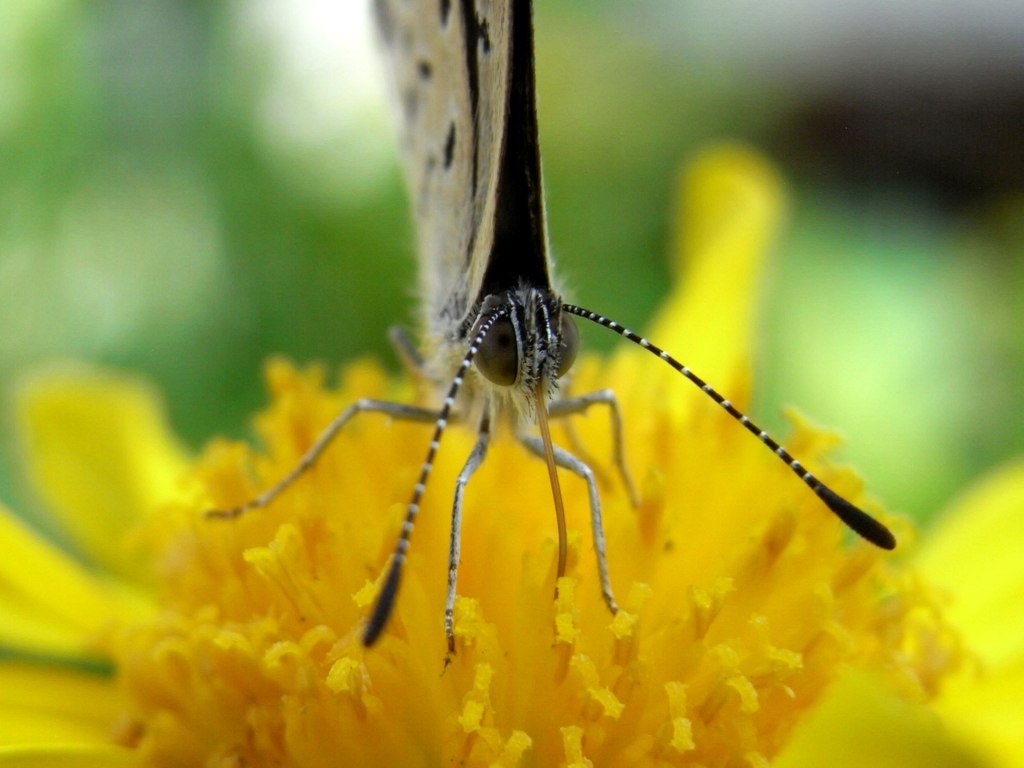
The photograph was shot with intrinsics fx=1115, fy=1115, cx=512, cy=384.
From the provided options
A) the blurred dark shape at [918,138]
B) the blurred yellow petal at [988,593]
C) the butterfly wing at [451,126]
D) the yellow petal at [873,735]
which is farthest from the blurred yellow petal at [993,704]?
the blurred dark shape at [918,138]

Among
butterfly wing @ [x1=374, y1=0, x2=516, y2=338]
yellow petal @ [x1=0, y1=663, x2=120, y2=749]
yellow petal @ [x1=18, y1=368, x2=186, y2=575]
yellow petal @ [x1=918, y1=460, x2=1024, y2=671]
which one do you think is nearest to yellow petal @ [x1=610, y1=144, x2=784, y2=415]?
yellow petal @ [x1=918, y1=460, x2=1024, y2=671]

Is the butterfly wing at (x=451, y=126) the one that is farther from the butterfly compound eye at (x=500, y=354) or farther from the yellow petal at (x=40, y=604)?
the yellow petal at (x=40, y=604)

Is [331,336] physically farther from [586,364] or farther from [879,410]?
[879,410]

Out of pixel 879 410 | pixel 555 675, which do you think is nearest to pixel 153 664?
pixel 555 675

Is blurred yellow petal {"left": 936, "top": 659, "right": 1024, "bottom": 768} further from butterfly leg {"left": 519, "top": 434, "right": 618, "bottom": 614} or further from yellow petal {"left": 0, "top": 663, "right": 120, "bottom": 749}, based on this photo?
yellow petal {"left": 0, "top": 663, "right": 120, "bottom": 749}

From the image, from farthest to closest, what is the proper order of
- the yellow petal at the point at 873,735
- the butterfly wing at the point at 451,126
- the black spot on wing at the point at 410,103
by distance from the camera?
1. the black spot on wing at the point at 410,103
2. the butterfly wing at the point at 451,126
3. the yellow petal at the point at 873,735

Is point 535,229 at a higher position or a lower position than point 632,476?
higher
